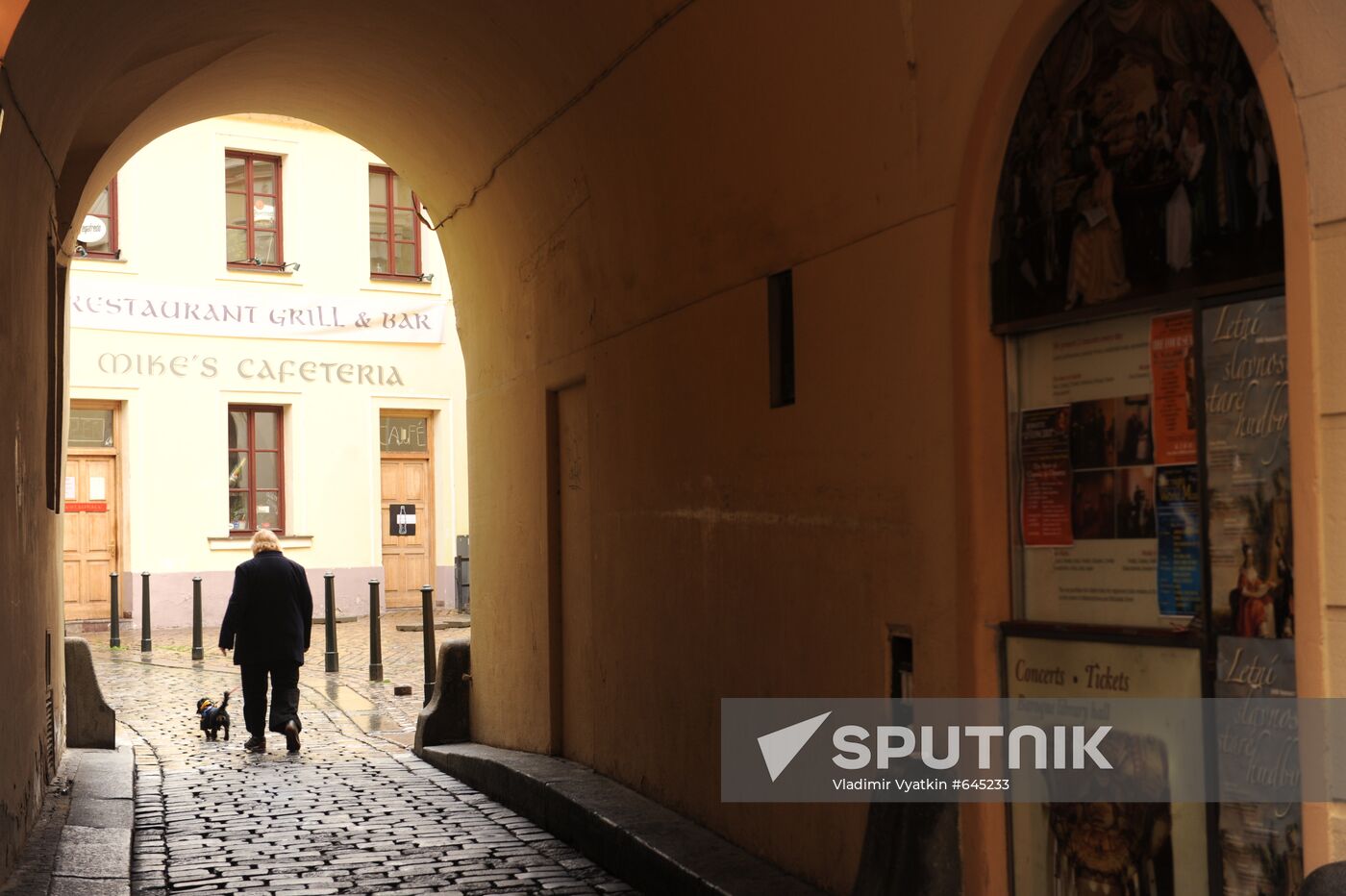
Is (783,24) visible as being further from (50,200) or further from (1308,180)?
(50,200)

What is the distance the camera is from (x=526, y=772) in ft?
27.5

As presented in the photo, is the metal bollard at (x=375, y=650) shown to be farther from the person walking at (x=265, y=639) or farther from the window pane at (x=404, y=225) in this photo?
the window pane at (x=404, y=225)

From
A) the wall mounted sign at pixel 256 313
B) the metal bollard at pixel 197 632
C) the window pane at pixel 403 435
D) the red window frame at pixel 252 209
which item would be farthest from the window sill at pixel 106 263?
the metal bollard at pixel 197 632

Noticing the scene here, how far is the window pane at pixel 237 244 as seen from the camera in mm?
23016

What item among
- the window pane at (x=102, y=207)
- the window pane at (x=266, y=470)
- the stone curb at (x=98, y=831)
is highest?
the window pane at (x=102, y=207)

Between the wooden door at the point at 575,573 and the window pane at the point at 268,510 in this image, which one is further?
the window pane at the point at 268,510

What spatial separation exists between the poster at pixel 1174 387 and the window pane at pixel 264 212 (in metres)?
20.8

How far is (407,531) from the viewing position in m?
23.6

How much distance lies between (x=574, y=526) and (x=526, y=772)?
4.55ft

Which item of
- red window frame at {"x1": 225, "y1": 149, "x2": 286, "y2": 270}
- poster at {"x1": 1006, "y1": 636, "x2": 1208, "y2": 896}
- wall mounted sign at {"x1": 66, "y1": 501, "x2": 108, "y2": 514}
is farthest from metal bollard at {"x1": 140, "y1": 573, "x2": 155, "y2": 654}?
poster at {"x1": 1006, "y1": 636, "x2": 1208, "y2": 896}

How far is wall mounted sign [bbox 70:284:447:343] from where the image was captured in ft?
71.1

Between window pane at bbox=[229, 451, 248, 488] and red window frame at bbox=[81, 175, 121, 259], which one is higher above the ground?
red window frame at bbox=[81, 175, 121, 259]

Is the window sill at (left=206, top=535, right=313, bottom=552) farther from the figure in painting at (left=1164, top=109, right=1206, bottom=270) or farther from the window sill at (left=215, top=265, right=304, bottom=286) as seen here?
the figure in painting at (left=1164, top=109, right=1206, bottom=270)

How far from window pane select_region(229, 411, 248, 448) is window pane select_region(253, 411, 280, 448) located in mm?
137
